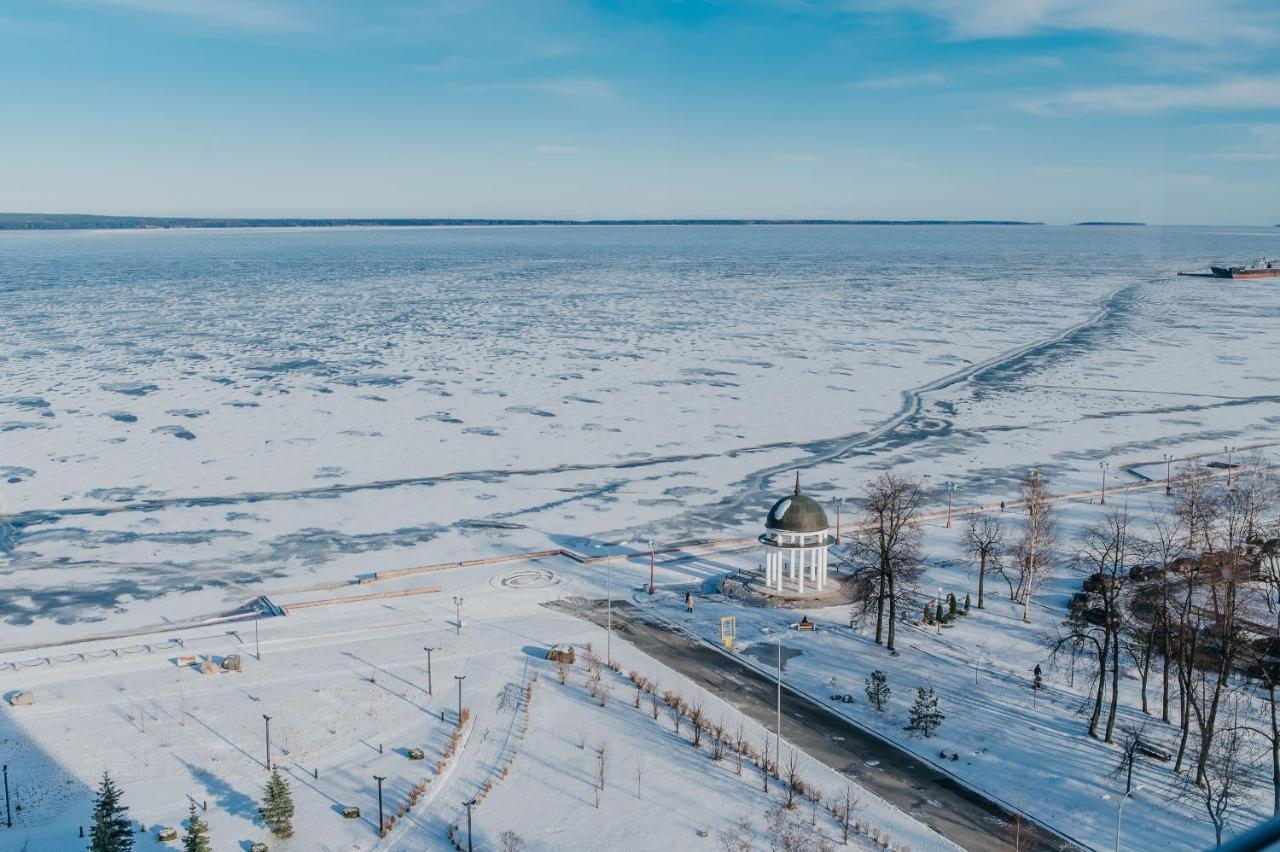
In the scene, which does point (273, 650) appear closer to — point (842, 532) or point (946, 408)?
point (842, 532)

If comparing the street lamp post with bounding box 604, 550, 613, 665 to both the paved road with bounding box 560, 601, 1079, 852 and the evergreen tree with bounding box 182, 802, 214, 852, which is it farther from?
the evergreen tree with bounding box 182, 802, 214, 852

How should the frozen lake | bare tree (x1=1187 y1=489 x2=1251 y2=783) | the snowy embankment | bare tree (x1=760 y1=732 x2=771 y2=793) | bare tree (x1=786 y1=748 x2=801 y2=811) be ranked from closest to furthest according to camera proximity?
the snowy embankment, bare tree (x1=786 y1=748 x2=801 y2=811), bare tree (x1=1187 y1=489 x2=1251 y2=783), bare tree (x1=760 y1=732 x2=771 y2=793), the frozen lake

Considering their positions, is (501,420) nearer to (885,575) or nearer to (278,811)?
(885,575)

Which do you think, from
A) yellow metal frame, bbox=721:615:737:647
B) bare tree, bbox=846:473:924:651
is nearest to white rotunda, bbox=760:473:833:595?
bare tree, bbox=846:473:924:651

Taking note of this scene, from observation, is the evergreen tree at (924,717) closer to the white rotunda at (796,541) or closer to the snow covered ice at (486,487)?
the snow covered ice at (486,487)

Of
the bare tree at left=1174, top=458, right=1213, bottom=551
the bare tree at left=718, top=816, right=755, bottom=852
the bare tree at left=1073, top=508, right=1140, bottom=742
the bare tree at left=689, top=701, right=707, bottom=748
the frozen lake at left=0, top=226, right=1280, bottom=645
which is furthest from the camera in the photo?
the frozen lake at left=0, top=226, right=1280, bottom=645

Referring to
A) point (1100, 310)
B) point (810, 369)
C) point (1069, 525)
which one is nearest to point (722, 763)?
point (1069, 525)

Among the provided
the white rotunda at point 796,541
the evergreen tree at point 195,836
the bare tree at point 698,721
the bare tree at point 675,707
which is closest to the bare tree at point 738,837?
the bare tree at point 698,721

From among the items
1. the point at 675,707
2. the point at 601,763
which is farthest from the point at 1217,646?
the point at 601,763
